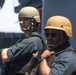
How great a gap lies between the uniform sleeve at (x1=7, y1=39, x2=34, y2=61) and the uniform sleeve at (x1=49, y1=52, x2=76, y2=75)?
772mm

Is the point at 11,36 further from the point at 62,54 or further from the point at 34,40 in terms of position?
the point at 62,54

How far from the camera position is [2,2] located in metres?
7.20

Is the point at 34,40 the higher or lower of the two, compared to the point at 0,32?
higher

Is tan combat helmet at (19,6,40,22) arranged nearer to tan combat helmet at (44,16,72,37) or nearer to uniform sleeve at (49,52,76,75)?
tan combat helmet at (44,16,72,37)

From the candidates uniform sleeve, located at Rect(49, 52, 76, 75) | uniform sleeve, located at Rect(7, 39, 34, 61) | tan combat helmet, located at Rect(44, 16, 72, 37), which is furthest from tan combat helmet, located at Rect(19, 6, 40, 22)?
uniform sleeve, located at Rect(49, 52, 76, 75)

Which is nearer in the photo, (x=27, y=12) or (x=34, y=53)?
(x=34, y=53)

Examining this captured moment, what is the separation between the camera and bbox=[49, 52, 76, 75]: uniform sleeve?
2906 millimetres

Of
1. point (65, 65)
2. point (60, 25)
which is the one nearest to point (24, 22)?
point (60, 25)

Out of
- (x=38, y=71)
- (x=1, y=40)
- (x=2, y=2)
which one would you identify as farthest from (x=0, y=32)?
(x=38, y=71)

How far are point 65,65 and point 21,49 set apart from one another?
2.94ft

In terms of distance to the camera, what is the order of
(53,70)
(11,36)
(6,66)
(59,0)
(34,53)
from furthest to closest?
1. (11,36)
2. (59,0)
3. (6,66)
4. (34,53)
5. (53,70)

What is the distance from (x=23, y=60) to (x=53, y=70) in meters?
0.90

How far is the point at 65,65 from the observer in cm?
292

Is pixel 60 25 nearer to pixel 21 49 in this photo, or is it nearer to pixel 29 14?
pixel 21 49
